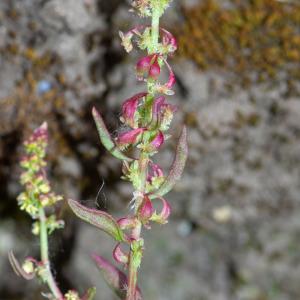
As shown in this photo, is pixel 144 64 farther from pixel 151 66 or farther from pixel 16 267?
pixel 16 267

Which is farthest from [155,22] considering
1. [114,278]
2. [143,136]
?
[114,278]

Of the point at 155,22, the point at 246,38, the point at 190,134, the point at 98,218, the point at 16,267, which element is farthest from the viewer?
the point at 190,134

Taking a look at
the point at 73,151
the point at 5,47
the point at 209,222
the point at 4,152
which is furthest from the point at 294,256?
the point at 5,47

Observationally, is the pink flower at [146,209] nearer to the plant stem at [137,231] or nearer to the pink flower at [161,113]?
the plant stem at [137,231]

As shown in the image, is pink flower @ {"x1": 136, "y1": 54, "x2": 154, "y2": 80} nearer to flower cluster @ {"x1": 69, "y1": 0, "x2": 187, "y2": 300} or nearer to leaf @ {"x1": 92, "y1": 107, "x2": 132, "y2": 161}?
flower cluster @ {"x1": 69, "y1": 0, "x2": 187, "y2": 300}

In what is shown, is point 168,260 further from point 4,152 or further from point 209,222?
point 4,152

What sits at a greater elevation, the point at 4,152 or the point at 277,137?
the point at 277,137
